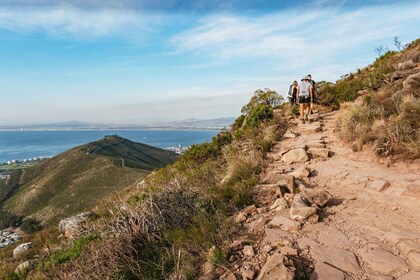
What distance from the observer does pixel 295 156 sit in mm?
9000

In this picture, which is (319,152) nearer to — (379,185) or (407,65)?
(379,185)

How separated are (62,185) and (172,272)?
80.2 metres

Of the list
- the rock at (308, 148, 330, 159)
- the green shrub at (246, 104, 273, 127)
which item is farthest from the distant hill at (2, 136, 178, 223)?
the rock at (308, 148, 330, 159)

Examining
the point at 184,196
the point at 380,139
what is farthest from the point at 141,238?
the point at 380,139

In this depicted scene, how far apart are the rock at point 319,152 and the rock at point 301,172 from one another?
3.74 ft

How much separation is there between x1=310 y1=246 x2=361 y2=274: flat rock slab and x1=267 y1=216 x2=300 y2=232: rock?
26.5 inches

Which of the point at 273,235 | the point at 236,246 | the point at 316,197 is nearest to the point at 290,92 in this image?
the point at 316,197

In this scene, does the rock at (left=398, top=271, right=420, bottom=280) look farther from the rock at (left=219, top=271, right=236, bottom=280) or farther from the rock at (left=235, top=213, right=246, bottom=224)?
the rock at (left=235, top=213, right=246, bottom=224)

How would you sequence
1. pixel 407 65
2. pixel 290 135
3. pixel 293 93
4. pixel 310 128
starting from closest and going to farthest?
pixel 290 135
pixel 310 128
pixel 407 65
pixel 293 93

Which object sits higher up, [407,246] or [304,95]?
[304,95]

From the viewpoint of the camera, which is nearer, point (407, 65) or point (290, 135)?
point (290, 135)

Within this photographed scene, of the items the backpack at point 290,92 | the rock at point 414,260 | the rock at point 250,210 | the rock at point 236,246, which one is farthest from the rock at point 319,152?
the backpack at point 290,92

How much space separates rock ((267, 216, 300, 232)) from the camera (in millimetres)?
5195

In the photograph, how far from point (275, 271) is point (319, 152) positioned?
574cm
